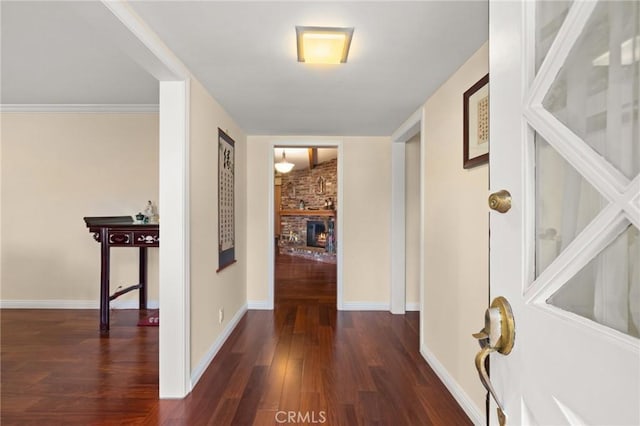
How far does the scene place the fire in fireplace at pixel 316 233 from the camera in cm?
838

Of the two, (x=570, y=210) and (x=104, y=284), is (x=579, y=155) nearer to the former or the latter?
(x=570, y=210)

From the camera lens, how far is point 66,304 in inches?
148

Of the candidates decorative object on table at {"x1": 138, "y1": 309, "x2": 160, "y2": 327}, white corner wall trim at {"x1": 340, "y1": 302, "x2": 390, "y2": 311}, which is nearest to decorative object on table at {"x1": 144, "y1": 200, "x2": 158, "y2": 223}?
decorative object on table at {"x1": 138, "y1": 309, "x2": 160, "y2": 327}

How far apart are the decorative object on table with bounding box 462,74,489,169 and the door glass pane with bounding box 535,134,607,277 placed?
1.27 meters

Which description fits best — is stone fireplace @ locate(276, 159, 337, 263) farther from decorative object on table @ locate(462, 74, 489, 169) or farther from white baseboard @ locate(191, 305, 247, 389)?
decorative object on table @ locate(462, 74, 489, 169)

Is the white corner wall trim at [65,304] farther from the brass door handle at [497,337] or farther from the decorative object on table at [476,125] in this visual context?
the brass door handle at [497,337]

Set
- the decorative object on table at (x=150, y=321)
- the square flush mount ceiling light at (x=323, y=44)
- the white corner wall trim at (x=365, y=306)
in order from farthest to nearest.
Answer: the white corner wall trim at (x=365, y=306), the decorative object on table at (x=150, y=321), the square flush mount ceiling light at (x=323, y=44)

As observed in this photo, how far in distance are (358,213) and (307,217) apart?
4805 mm

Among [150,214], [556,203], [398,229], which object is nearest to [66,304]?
[150,214]

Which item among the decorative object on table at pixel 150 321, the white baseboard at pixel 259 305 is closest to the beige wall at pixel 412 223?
A: the white baseboard at pixel 259 305

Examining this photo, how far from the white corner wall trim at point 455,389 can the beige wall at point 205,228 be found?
5.82 ft

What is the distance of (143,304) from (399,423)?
313 centimetres

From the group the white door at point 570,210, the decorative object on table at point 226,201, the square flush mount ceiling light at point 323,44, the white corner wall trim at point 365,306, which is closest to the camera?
the white door at point 570,210

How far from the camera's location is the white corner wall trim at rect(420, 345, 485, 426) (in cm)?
182
